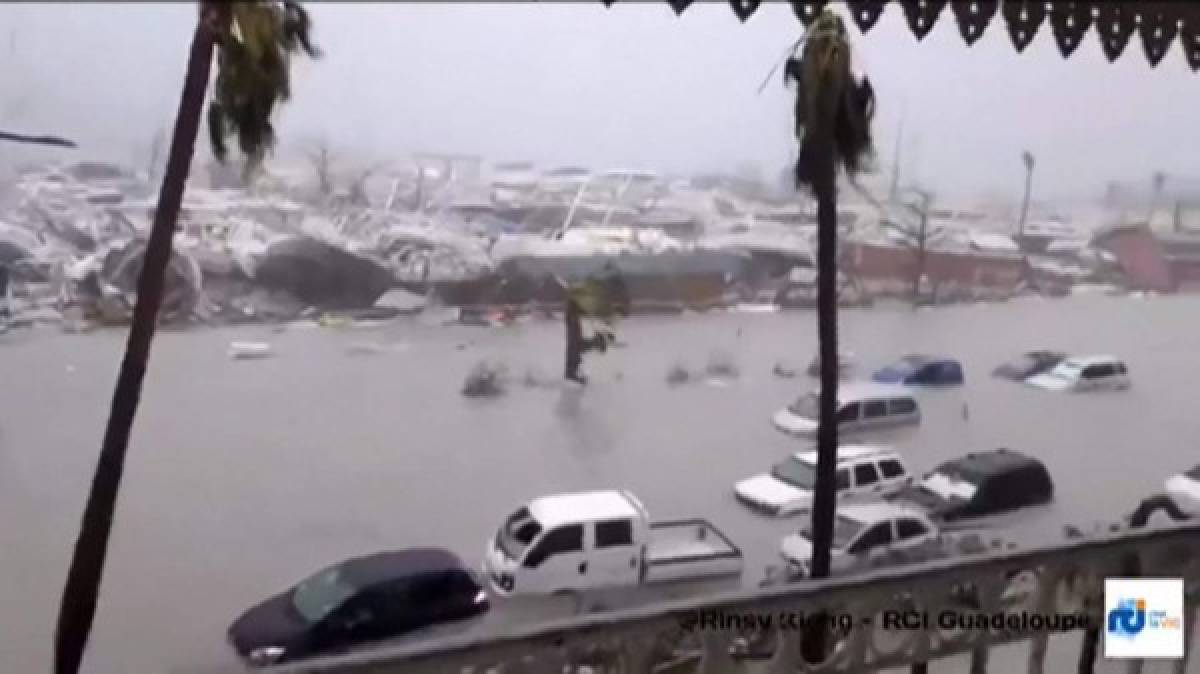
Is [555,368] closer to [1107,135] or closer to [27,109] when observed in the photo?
[27,109]

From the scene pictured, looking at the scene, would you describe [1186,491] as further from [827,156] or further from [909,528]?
[827,156]

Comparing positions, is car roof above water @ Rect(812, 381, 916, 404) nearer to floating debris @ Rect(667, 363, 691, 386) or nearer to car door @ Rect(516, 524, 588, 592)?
floating debris @ Rect(667, 363, 691, 386)

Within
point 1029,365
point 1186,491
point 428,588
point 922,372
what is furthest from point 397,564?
point 1186,491

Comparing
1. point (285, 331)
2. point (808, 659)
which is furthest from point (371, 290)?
point (808, 659)

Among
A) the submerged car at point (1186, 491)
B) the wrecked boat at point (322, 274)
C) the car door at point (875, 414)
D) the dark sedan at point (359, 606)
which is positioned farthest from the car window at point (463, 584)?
the submerged car at point (1186, 491)

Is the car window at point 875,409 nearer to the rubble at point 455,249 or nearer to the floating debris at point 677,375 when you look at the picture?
the rubble at point 455,249
